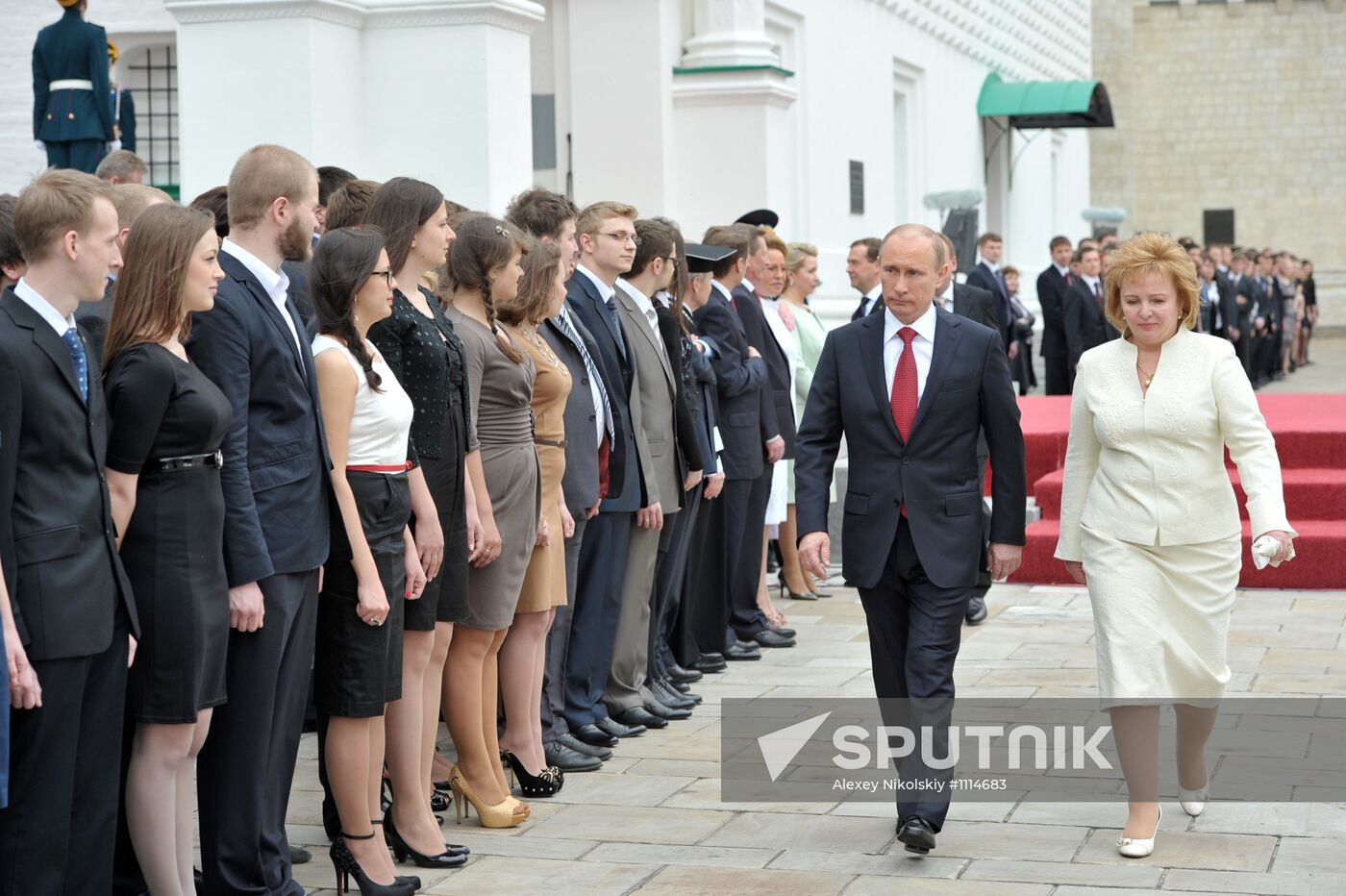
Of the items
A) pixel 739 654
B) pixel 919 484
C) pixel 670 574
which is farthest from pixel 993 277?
pixel 919 484

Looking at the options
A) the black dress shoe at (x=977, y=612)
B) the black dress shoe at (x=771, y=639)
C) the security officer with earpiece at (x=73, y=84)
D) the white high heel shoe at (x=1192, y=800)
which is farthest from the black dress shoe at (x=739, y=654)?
the security officer with earpiece at (x=73, y=84)

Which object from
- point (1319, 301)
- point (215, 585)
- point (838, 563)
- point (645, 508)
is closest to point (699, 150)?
point (838, 563)

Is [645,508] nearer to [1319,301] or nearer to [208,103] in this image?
[208,103]

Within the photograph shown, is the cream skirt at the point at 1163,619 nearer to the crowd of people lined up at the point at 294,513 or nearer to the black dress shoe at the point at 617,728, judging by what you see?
the crowd of people lined up at the point at 294,513

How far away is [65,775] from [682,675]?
13.7ft

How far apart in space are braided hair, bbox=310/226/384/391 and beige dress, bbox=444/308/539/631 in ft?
2.54

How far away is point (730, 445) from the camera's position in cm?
845

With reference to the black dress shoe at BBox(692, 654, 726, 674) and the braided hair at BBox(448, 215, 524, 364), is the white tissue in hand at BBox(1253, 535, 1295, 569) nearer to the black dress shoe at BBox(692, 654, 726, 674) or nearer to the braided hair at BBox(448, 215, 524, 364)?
the braided hair at BBox(448, 215, 524, 364)

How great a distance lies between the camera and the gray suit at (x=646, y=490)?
23.0 feet

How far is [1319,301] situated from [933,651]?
41069 millimetres

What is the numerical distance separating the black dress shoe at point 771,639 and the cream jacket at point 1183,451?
11.6 ft

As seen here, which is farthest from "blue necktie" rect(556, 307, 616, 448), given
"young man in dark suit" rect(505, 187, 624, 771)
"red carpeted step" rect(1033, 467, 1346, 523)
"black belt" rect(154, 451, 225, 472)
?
"red carpeted step" rect(1033, 467, 1346, 523)

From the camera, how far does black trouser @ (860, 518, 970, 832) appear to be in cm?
527

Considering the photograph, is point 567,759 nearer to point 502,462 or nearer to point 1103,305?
point 502,462
